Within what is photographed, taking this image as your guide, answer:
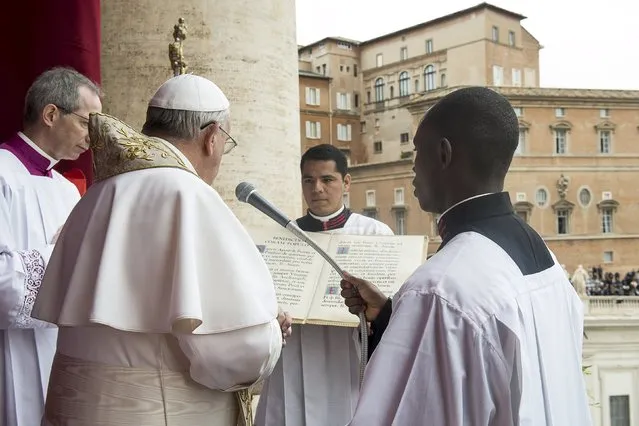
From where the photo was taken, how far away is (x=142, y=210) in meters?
1.99

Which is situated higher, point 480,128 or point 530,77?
point 530,77

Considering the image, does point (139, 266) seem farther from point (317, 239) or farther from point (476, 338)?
point (317, 239)

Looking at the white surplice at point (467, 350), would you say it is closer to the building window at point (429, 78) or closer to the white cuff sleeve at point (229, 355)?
the white cuff sleeve at point (229, 355)

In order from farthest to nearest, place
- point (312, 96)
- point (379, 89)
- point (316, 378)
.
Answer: point (379, 89), point (312, 96), point (316, 378)

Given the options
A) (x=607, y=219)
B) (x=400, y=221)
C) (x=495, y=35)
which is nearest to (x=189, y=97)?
(x=400, y=221)

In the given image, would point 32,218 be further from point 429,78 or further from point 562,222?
point 429,78

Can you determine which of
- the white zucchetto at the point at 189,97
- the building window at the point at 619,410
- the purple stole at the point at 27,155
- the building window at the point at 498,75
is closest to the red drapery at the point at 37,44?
the purple stole at the point at 27,155

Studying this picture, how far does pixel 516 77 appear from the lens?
3972 cm

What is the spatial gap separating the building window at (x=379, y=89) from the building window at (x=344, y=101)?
159 centimetres

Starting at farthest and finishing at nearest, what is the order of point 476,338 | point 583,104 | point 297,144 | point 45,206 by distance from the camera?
point 583,104, point 297,144, point 45,206, point 476,338

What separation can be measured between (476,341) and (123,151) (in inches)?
42.2

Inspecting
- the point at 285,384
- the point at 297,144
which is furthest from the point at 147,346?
the point at 297,144

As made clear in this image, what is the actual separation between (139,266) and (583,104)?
3722cm

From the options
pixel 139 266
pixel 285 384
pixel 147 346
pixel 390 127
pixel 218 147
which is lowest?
pixel 285 384
